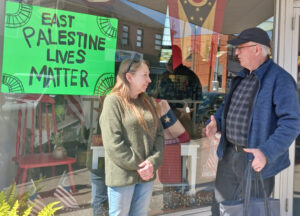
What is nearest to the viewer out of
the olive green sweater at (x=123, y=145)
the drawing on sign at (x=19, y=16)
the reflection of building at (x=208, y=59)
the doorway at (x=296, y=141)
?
the olive green sweater at (x=123, y=145)

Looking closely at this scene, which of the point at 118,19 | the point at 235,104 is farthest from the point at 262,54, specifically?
the point at 118,19

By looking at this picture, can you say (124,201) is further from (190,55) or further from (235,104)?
(190,55)

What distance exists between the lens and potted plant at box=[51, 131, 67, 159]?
2939mm

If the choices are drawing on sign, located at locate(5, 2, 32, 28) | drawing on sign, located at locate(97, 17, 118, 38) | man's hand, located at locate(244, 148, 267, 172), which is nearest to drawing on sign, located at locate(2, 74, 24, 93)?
drawing on sign, located at locate(5, 2, 32, 28)

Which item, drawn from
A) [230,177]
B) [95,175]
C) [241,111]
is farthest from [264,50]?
[95,175]

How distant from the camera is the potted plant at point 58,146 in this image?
294cm

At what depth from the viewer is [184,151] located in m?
3.54

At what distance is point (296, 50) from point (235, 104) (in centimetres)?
143

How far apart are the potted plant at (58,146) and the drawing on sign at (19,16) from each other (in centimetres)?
98

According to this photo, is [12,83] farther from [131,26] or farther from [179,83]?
[179,83]

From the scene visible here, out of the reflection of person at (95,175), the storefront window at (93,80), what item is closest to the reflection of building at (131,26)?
the storefront window at (93,80)

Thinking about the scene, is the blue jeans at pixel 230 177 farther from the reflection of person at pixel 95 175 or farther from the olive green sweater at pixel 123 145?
the reflection of person at pixel 95 175

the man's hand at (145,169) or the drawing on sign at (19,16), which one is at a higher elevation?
the drawing on sign at (19,16)

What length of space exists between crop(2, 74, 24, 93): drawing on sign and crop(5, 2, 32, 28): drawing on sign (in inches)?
16.0
